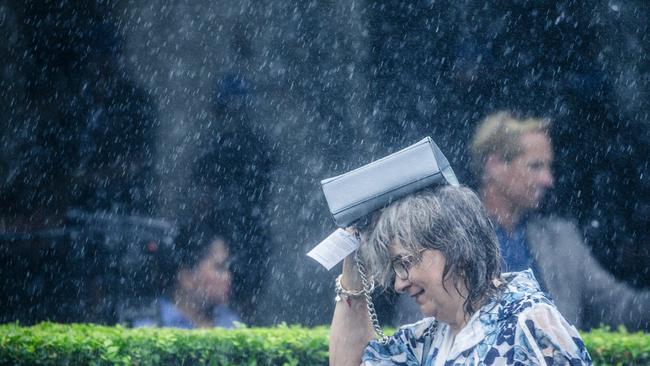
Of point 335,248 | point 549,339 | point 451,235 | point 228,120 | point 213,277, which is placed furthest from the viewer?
point 228,120

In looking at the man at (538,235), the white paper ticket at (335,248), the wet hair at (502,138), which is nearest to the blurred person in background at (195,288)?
the man at (538,235)

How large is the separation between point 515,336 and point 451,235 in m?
0.35

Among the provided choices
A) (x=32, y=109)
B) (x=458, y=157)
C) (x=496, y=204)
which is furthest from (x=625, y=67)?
(x=32, y=109)

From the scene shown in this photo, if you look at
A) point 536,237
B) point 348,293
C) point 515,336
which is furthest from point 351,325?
point 536,237

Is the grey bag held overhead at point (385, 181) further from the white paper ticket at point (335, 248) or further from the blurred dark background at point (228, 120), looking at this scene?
the blurred dark background at point (228, 120)

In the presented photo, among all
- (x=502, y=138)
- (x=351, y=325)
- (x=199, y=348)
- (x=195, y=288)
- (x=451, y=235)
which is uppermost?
(x=195, y=288)

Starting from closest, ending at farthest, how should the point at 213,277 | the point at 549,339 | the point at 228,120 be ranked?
the point at 549,339 → the point at 213,277 → the point at 228,120

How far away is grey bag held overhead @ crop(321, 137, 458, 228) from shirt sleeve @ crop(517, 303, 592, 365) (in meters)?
0.50

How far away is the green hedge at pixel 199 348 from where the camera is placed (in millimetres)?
3967

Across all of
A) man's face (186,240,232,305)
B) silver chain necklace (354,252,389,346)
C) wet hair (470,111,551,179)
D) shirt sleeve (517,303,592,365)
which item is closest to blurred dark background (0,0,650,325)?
man's face (186,240,232,305)

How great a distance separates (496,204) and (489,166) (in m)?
0.20

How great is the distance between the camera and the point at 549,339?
2031 millimetres

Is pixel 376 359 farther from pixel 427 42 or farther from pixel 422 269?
pixel 427 42

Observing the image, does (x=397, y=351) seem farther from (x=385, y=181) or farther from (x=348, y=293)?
(x=385, y=181)
